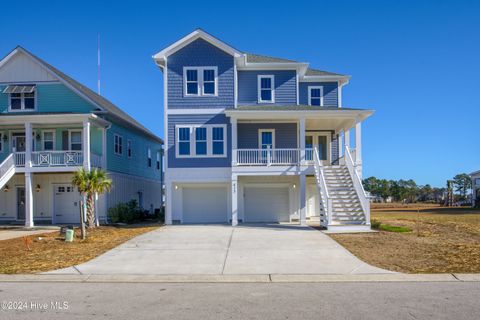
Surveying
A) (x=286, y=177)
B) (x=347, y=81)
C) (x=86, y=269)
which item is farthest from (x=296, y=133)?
(x=86, y=269)

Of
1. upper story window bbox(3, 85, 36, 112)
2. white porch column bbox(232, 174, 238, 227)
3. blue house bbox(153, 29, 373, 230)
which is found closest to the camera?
white porch column bbox(232, 174, 238, 227)

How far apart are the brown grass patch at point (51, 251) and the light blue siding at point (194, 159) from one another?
18.3 feet

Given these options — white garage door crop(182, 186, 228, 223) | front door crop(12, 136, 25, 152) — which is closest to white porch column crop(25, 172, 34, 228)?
front door crop(12, 136, 25, 152)

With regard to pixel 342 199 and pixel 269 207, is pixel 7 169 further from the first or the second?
pixel 342 199

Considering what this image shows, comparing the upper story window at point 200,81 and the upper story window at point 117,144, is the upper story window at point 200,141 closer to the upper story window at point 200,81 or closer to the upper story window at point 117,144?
the upper story window at point 200,81

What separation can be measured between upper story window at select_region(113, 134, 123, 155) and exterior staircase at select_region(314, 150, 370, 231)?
41.9 ft

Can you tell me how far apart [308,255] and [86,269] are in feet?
19.6

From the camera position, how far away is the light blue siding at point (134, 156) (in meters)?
27.2

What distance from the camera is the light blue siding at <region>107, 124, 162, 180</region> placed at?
27.2 m

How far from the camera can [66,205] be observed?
26.1m

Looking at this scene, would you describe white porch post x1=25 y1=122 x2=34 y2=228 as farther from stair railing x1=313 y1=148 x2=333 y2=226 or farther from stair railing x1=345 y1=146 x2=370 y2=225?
stair railing x1=345 y1=146 x2=370 y2=225

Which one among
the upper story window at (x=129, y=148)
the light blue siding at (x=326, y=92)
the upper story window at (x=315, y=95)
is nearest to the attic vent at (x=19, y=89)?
the upper story window at (x=129, y=148)

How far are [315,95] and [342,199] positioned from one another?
28.3 ft

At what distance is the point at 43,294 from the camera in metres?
8.57
